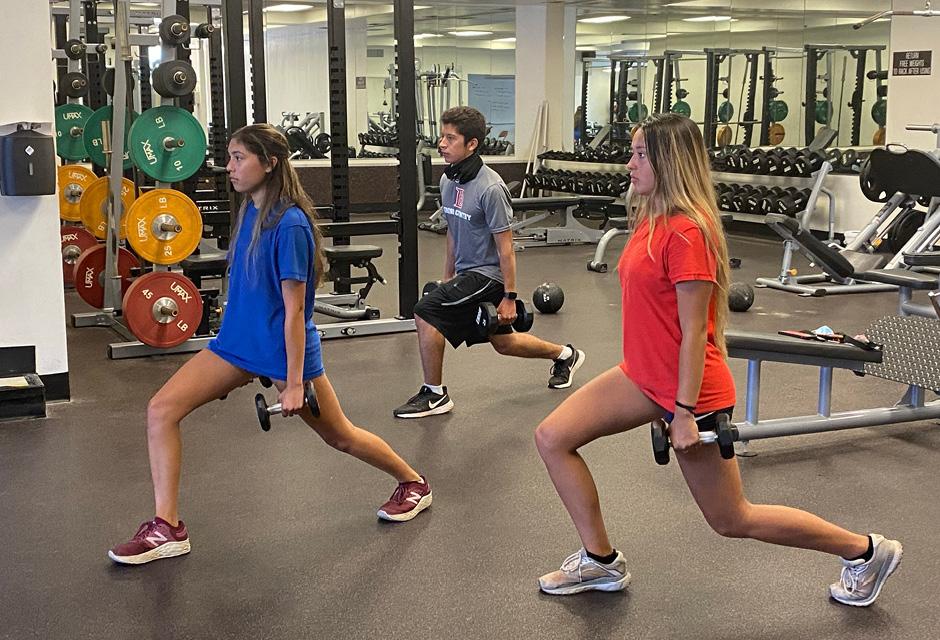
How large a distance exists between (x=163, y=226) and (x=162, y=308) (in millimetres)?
400

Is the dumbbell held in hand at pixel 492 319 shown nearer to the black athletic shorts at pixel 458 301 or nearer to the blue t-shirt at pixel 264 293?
the black athletic shorts at pixel 458 301

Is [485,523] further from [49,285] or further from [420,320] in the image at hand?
[49,285]

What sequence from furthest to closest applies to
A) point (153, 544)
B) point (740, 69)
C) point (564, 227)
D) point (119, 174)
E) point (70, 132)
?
point (740, 69) < point (564, 227) < point (70, 132) < point (119, 174) < point (153, 544)

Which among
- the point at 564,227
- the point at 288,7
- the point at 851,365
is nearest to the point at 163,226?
the point at 851,365

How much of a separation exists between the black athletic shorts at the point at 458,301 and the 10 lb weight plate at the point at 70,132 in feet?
11.1

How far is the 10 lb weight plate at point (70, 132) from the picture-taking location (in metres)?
6.61

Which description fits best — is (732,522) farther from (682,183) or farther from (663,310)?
(682,183)

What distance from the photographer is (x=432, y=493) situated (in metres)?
3.32

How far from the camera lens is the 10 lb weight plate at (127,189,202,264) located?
496cm

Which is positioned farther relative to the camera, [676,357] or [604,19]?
[604,19]

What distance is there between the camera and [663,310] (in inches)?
85.6

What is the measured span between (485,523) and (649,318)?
1093 millimetres

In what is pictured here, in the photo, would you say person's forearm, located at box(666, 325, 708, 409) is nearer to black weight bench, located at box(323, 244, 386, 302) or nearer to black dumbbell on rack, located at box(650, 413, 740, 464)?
black dumbbell on rack, located at box(650, 413, 740, 464)

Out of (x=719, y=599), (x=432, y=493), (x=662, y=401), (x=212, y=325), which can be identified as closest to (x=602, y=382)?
(x=662, y=401)
